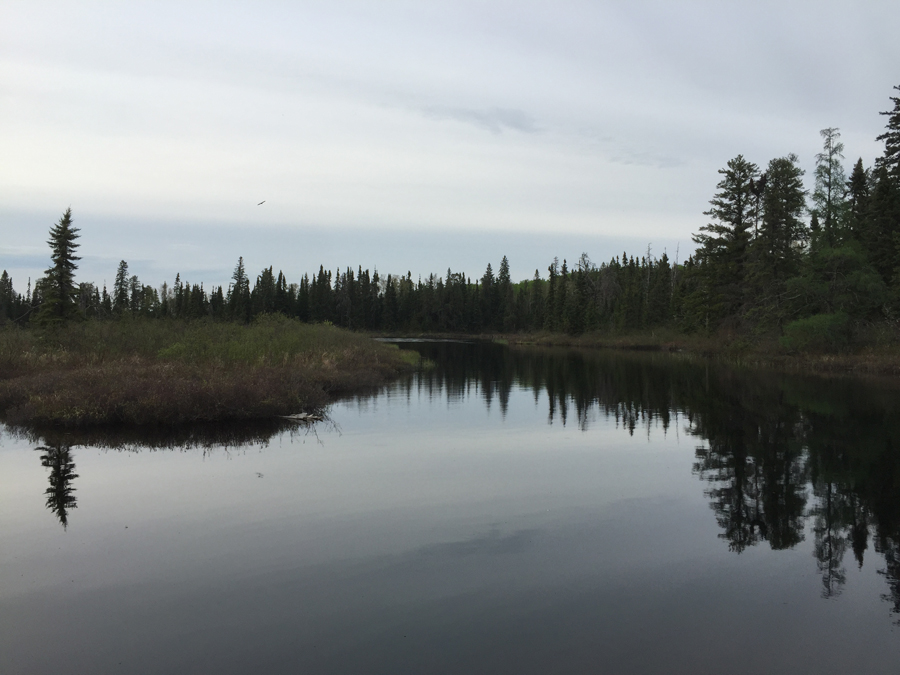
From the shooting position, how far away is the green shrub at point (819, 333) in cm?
4119

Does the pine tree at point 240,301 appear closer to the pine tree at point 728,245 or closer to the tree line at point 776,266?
the tree line at point 776,266

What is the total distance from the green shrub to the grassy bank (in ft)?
88.1

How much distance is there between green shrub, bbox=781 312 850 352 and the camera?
41.2 metres

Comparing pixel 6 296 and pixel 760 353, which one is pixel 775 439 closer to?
pixel 760 353

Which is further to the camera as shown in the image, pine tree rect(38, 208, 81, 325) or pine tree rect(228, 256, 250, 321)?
pine tree rect(228, 256, 250, 321)

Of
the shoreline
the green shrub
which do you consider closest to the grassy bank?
the shoreline

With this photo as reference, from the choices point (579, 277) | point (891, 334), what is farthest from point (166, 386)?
point (579, 277)

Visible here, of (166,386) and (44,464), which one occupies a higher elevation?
(166,386)

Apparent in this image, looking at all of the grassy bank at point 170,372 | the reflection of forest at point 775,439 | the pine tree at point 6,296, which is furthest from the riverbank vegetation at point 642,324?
the pine tree at point 6,296

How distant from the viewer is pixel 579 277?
323ft

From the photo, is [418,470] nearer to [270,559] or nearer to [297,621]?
[270,559]

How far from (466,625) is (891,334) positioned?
42730 millimetres

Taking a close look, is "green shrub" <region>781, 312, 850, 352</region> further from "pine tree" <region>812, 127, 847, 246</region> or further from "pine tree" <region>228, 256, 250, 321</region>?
"pine tree" <region>228, 256, 250, 321</region>

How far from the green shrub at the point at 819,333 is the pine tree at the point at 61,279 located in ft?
164
